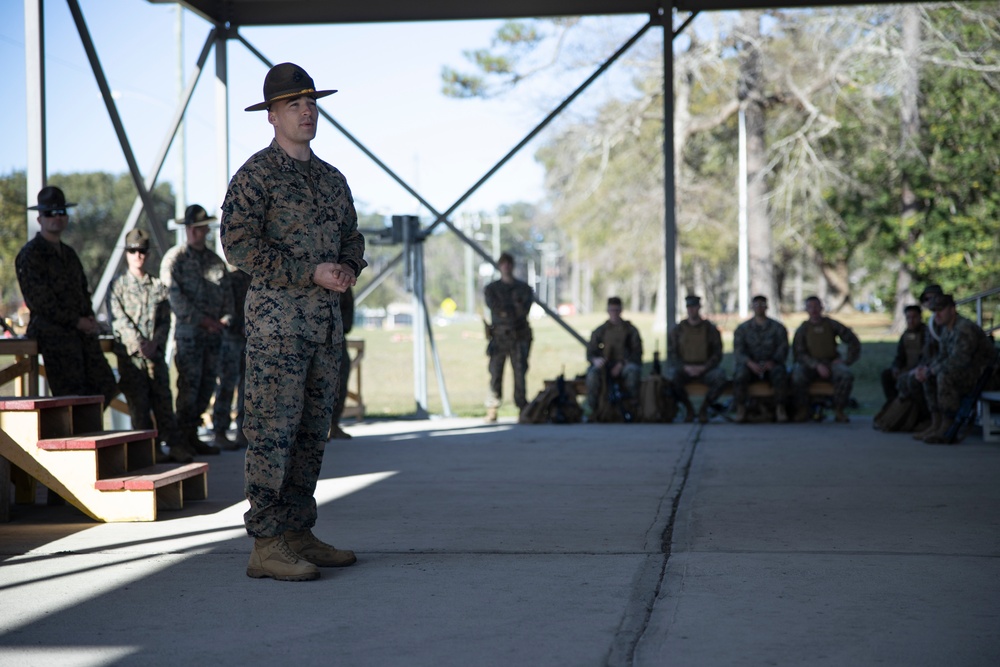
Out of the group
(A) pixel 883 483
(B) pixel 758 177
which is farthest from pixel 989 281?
(A) pixel 883 483

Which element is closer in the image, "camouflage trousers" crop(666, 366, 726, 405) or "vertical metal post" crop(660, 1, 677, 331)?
"vertical metal post" crop(660, 1, 677, 331)

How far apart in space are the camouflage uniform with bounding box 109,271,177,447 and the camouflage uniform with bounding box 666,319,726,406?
5.60 meters

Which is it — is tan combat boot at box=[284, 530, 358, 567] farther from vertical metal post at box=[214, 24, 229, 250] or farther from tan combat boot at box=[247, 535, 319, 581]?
vertical metal post at box=[214, 24, 229, 250]

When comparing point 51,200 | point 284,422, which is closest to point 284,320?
point 284,422

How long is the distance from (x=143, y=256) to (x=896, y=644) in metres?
6.58

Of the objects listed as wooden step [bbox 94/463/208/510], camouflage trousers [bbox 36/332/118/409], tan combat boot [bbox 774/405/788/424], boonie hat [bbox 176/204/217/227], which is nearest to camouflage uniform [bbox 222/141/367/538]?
wooden step [bbox 94/463/208/510]

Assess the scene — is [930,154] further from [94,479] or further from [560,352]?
[94,479]

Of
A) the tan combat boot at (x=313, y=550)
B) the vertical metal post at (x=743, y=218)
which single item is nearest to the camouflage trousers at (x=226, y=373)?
the tan combat boot at (x=313, y=550)

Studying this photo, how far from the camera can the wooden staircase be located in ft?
18.6

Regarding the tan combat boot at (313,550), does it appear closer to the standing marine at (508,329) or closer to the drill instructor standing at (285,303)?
the drill instructor standing at (285,303)

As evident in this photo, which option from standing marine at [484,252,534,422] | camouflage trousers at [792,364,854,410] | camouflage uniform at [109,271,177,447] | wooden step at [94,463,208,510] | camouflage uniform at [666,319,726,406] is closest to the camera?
wooden step at [94,463,208,510]

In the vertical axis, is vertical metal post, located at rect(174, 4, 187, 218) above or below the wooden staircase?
above

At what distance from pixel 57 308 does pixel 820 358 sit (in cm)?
780

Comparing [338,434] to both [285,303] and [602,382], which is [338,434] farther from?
[285,303]
